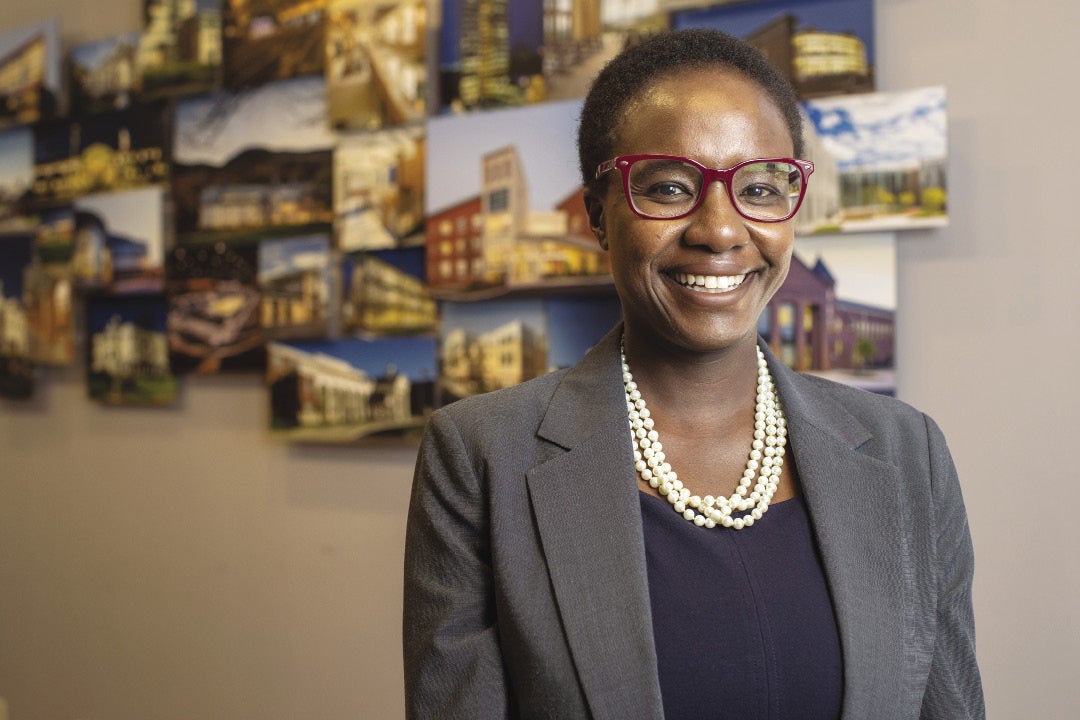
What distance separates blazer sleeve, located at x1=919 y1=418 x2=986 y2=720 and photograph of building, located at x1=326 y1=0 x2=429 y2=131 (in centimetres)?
124

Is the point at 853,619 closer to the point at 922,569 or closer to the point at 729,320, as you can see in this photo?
the point at 922,569

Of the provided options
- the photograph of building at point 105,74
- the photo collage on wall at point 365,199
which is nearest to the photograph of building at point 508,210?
the photo collage on wall at point 365,199

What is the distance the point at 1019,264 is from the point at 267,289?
55.5 inches

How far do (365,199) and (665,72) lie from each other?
3.62 feet

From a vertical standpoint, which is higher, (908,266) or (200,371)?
(908,266)

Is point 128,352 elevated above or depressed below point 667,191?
below

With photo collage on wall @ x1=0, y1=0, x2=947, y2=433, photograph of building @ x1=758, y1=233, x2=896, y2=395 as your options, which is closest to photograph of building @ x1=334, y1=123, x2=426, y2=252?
photo collage on wall @ x1=0, y1=0, x2=947, y2=433

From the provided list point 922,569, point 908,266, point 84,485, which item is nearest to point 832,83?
point 908,266

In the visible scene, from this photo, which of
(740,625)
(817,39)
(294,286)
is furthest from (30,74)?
(740,625)

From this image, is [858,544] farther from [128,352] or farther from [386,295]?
[128,352]

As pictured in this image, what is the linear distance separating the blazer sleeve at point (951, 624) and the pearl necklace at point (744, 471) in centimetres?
16

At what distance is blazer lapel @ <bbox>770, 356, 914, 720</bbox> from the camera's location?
77cm

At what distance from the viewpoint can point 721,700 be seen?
760mm

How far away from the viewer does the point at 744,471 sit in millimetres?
872
